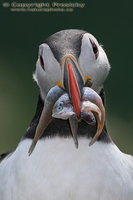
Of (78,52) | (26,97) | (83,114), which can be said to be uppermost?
(78,52)

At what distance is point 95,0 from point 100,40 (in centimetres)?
66

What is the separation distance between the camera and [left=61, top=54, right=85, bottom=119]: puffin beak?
181cm

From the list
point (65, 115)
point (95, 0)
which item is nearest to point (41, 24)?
point (95, 0)

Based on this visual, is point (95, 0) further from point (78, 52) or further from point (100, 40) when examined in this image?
point (78, 52)

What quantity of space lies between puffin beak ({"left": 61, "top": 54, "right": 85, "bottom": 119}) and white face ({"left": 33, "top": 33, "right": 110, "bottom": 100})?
51 millimetres

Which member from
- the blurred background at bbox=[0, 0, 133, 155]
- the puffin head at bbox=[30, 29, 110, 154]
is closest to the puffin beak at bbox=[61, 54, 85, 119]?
the puffin head at bbox=[30, 29, 110, 154]

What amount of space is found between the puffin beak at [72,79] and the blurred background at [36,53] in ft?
11.1

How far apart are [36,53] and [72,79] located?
379 cm

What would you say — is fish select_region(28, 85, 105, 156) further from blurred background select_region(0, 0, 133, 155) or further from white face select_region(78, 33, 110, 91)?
blurred background select_region(0, 0, 133, 155)

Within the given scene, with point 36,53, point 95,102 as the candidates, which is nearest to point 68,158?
point 95,102

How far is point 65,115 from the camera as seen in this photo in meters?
1.76

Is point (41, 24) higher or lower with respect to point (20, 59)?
higher

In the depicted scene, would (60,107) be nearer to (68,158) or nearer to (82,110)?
(82,110)

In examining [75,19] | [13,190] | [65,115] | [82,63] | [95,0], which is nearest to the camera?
[65,115]
